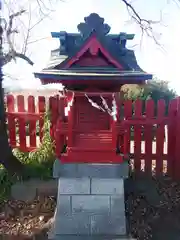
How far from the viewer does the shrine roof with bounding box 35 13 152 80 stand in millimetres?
4188

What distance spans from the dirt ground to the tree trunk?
2.25 meters

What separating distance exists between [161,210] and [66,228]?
1.85m

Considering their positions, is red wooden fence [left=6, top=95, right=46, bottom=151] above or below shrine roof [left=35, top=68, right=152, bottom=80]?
below

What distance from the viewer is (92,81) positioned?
427 cm

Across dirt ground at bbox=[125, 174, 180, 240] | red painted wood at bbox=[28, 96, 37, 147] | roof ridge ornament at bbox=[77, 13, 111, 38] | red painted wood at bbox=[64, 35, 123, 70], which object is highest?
roof ridge ornament at bbox=[77, 13, 111, 38]

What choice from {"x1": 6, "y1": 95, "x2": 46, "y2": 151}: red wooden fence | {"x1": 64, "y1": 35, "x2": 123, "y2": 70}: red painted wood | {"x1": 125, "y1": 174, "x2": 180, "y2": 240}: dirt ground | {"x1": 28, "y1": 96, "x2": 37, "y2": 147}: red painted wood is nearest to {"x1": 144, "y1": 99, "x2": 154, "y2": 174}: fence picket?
{"x1": 125, "y1": 174, "x2": 180, "y2": 240}: dirt ground

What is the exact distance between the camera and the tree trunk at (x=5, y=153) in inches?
195

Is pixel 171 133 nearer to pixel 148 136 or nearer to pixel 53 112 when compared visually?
pixel 148 136

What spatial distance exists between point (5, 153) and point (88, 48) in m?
2.53

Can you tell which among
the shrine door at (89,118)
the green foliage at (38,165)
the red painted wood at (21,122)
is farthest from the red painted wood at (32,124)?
the shrine door at (89,118)

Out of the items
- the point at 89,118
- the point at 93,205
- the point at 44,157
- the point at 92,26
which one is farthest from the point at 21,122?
the point at 92,26

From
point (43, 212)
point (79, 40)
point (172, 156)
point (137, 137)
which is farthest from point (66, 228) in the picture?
point (79, 40)

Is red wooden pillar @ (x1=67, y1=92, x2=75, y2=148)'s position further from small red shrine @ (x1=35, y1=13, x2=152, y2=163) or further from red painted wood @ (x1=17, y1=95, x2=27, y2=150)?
red painted wood @ (x1=17, y1=95, x2=27, y2=150)

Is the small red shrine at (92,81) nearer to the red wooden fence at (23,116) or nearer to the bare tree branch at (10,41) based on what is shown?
the red wooden fence at (23,116)
